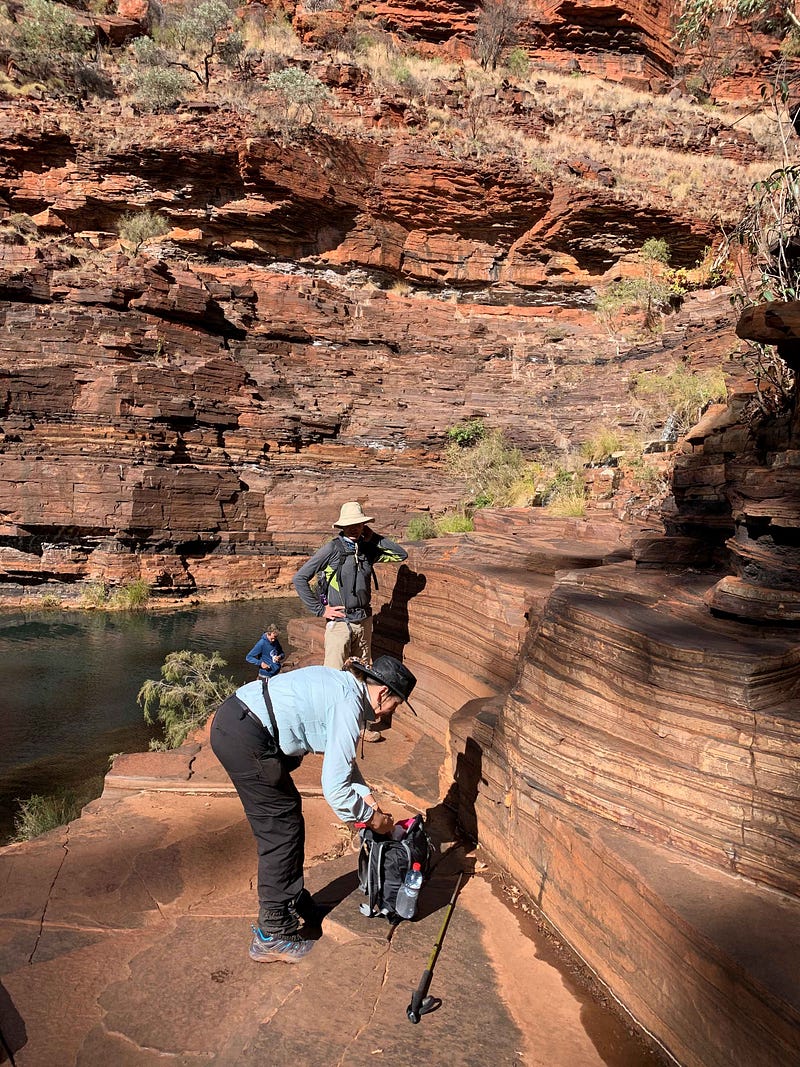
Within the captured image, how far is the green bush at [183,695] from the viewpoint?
736 cm

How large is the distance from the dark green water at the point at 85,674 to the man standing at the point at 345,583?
127 inches

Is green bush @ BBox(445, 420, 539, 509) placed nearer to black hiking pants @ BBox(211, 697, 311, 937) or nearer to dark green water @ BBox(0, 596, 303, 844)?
dark green water @ BBox(0, 596, 303, 844)

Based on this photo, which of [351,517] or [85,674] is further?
[85,674]

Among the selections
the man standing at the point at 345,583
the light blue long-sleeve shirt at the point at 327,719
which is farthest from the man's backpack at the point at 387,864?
the man standing at the point at 345,583

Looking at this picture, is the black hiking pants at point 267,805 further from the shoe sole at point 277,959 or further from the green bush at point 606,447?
the green bush at point 606,447

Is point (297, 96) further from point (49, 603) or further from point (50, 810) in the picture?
point (50, 810)

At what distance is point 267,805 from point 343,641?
7.93ft

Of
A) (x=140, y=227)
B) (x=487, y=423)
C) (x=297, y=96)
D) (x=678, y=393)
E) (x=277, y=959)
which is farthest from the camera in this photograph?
(x=297, y=96)

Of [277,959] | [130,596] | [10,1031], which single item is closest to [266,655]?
[277,959]

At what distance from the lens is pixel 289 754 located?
108 inches

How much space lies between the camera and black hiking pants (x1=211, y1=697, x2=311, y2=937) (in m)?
2.68

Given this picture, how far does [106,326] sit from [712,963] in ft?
66.3

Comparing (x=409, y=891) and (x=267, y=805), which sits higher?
(x=267, y=805)

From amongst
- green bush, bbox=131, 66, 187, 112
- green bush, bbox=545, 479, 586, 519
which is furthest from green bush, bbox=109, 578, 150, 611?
green bush, bbox=131, 66, 187, 112
